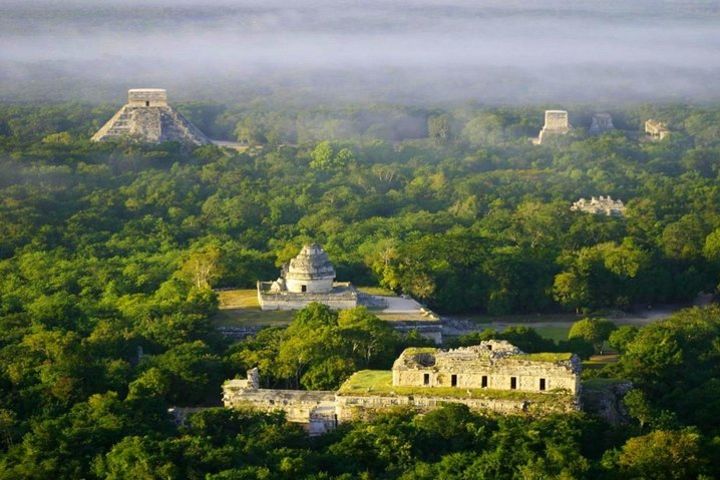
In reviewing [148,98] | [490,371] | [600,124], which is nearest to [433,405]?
[490,371]

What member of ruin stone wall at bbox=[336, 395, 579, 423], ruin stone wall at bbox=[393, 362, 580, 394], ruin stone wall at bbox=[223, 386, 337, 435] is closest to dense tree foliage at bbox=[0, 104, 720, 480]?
ruin stone wall at bbox=[336, 395, 579, 423]

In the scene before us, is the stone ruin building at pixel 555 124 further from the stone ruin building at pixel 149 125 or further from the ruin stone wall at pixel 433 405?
the ruin stone wall at pixel 433 405

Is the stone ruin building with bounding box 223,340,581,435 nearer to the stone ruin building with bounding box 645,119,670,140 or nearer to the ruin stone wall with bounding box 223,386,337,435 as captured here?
the ruin stone wall with bounding box 223,386,337,435

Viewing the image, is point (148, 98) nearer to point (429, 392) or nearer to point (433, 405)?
point (429, 392)

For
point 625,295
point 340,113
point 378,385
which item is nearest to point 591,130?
point 340,113

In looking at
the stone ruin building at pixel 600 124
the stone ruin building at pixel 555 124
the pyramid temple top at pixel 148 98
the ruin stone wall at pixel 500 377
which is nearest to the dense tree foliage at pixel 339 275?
the ruin stone wall at pixel 500 377

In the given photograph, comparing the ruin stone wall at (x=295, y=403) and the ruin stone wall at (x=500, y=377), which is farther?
the ruin stone wall at (x=295, y=403)
